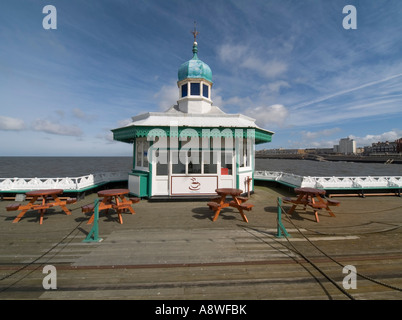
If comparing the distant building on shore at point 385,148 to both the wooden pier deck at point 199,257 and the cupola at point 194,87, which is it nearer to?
the cupola at point 194,87

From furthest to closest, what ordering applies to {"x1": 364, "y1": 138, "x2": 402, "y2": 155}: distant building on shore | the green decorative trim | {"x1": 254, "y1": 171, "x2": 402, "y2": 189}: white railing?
1. {"x1": 364, "y1": 138, "x2": 402, "y2": 155}: distant building on shore
2. {"x1": 254, "y1": 171, "x2": 402, "y2": 189}: white railing
3. the green decorative trim

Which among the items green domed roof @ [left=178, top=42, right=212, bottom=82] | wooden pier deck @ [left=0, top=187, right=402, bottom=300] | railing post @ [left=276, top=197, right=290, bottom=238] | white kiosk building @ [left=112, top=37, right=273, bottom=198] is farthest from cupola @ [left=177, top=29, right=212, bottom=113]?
railing post @ [left=276, top=197, right=290, bottom=238]

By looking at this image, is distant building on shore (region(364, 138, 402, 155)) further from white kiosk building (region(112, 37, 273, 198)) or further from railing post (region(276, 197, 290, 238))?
railing post (region(276, 197, 290, 238))

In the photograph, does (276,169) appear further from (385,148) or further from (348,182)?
(385,148)

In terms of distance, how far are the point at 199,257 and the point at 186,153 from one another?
6152mm

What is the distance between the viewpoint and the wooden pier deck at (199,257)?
317cm

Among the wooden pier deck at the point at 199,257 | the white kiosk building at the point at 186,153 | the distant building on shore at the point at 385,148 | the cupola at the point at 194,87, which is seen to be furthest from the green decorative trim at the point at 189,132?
the distant building on shore at the point at 385,148

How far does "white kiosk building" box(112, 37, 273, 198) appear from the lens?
927 cm

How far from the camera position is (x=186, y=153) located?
31.9ft

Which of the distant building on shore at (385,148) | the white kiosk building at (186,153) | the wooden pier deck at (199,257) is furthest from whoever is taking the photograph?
the distant building on shore at (385,148)

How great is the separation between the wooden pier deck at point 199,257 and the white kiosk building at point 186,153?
2684 mm

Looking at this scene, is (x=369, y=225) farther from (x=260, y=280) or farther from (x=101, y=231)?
(x=101, y=231)

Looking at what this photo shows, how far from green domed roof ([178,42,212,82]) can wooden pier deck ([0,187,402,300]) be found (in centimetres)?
941

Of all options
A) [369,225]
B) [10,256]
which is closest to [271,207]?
[369,225]
